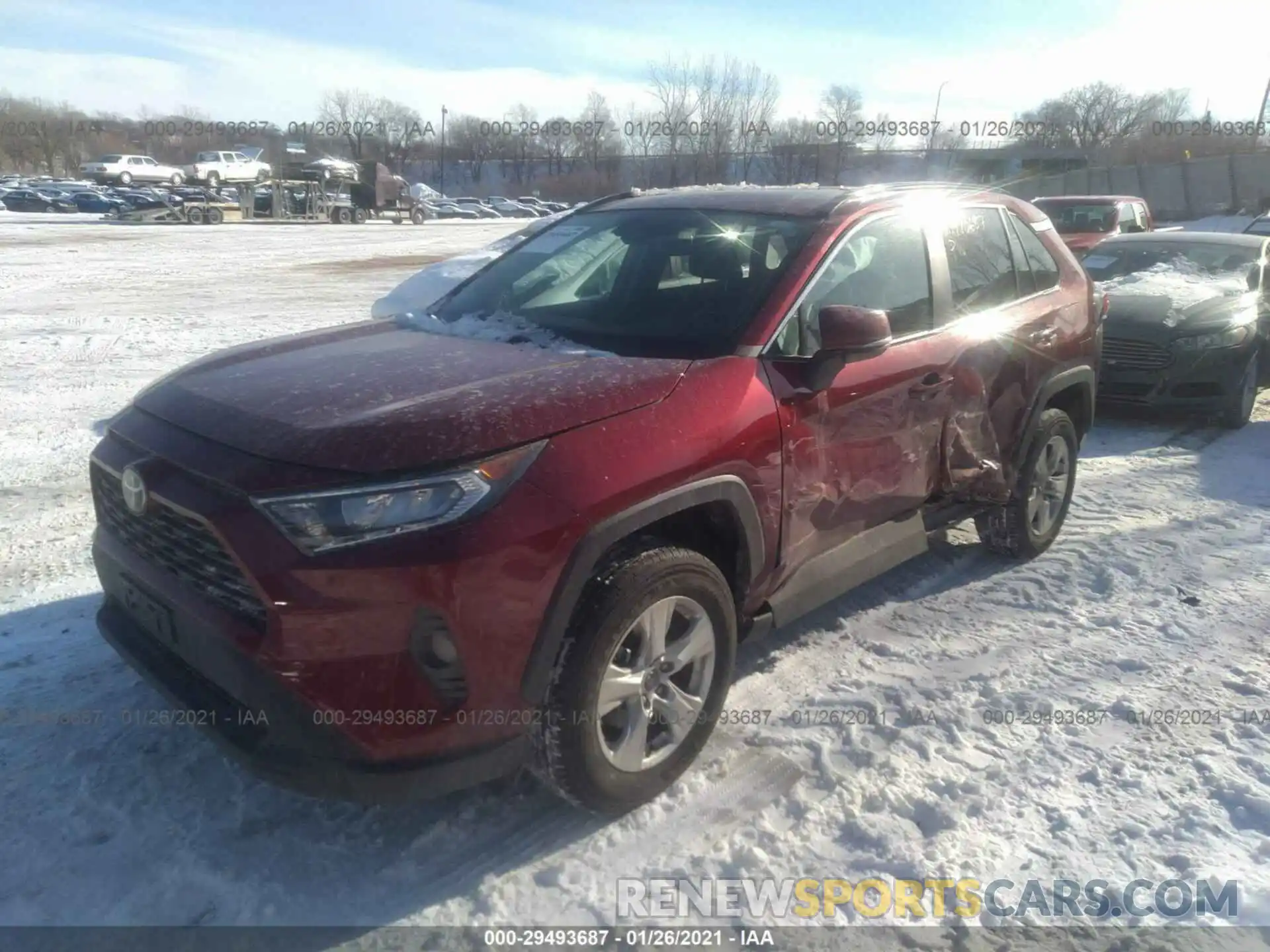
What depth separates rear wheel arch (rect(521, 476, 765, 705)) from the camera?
2572mm

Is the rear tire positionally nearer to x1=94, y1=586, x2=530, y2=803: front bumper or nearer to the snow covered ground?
the snow covered ground

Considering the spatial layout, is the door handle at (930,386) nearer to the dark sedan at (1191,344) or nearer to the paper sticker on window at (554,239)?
the paper sticker on window at (554,239)

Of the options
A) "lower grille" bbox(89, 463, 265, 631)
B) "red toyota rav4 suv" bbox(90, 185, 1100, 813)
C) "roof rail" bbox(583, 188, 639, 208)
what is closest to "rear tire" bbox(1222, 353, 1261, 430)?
"red toyota rav4 suv" bbox(90, 185, 1100, 813)

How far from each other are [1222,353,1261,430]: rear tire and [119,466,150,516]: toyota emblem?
312 inches

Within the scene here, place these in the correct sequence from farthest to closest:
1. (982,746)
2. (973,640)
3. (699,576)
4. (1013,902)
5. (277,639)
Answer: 1. (973,640)
2. (982,746)
3. (699,576)
4. (1013,902)
5. (277,639)

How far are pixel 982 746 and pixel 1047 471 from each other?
2120mm

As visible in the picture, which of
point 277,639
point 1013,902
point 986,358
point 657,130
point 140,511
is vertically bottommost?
point 1013,902

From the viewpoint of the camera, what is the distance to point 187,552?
266 cm

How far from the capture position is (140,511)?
9.17 ft

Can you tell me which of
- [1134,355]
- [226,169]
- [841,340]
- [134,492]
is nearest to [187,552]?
[134,492]

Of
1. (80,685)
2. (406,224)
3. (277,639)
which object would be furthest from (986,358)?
(406,224)

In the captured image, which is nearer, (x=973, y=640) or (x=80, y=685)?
(x=80, y=685)

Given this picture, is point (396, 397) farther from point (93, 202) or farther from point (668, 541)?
point (93, 202)

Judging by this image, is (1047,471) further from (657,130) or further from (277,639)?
(657,130)
